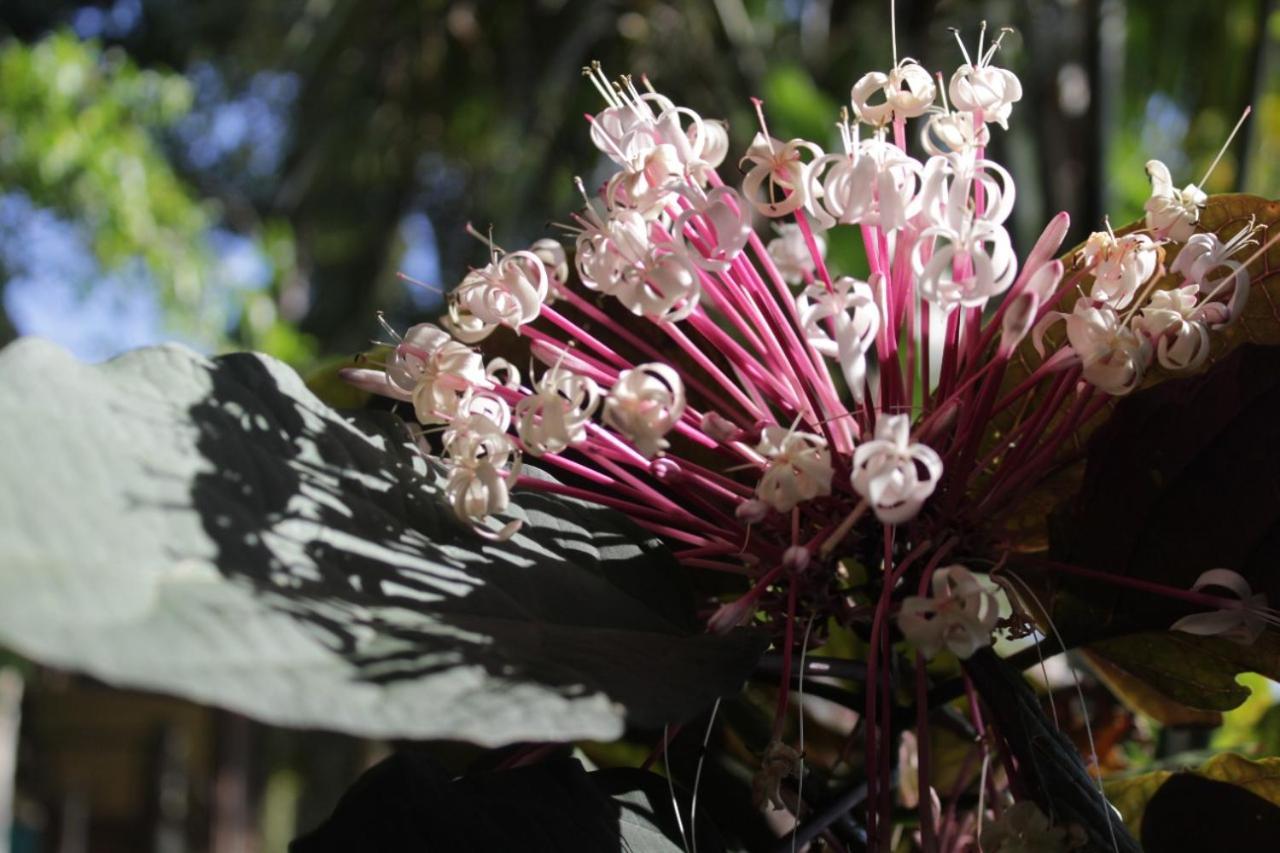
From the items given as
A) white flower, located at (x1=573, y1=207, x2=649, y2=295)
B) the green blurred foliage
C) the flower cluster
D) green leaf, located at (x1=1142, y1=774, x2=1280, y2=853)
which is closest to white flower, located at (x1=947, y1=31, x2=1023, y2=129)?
the flower cluster

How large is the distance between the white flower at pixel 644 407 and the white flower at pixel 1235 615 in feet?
0.48

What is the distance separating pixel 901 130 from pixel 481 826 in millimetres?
242

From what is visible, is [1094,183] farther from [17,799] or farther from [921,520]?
[17,799]

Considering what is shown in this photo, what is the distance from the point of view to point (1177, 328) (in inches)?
13.2

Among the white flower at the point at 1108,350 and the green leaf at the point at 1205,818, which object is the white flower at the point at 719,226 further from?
the green leaf at the point at 1205,818

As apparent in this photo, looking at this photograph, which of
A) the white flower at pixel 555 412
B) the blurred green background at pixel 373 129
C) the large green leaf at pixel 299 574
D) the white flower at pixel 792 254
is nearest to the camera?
the large green leaf at pixel 299 574

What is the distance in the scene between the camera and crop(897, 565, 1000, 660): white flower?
0.29 metres

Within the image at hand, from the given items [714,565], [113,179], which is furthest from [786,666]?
[113,179]

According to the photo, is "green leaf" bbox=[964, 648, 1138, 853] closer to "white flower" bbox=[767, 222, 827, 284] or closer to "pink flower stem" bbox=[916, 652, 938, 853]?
"pink flower stem" bbox=[916, 652, 938, 853]

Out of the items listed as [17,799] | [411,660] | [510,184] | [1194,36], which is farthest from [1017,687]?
[17,799]

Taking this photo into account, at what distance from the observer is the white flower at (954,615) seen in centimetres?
29

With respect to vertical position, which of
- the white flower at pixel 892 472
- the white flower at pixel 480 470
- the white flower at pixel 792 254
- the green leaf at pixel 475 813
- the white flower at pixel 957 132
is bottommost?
the green leaf at pixel 475 813

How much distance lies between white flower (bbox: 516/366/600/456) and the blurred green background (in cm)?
56

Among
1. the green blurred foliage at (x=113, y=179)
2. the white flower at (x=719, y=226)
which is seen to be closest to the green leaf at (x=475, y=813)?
the white flower at (x=719, y=226)
